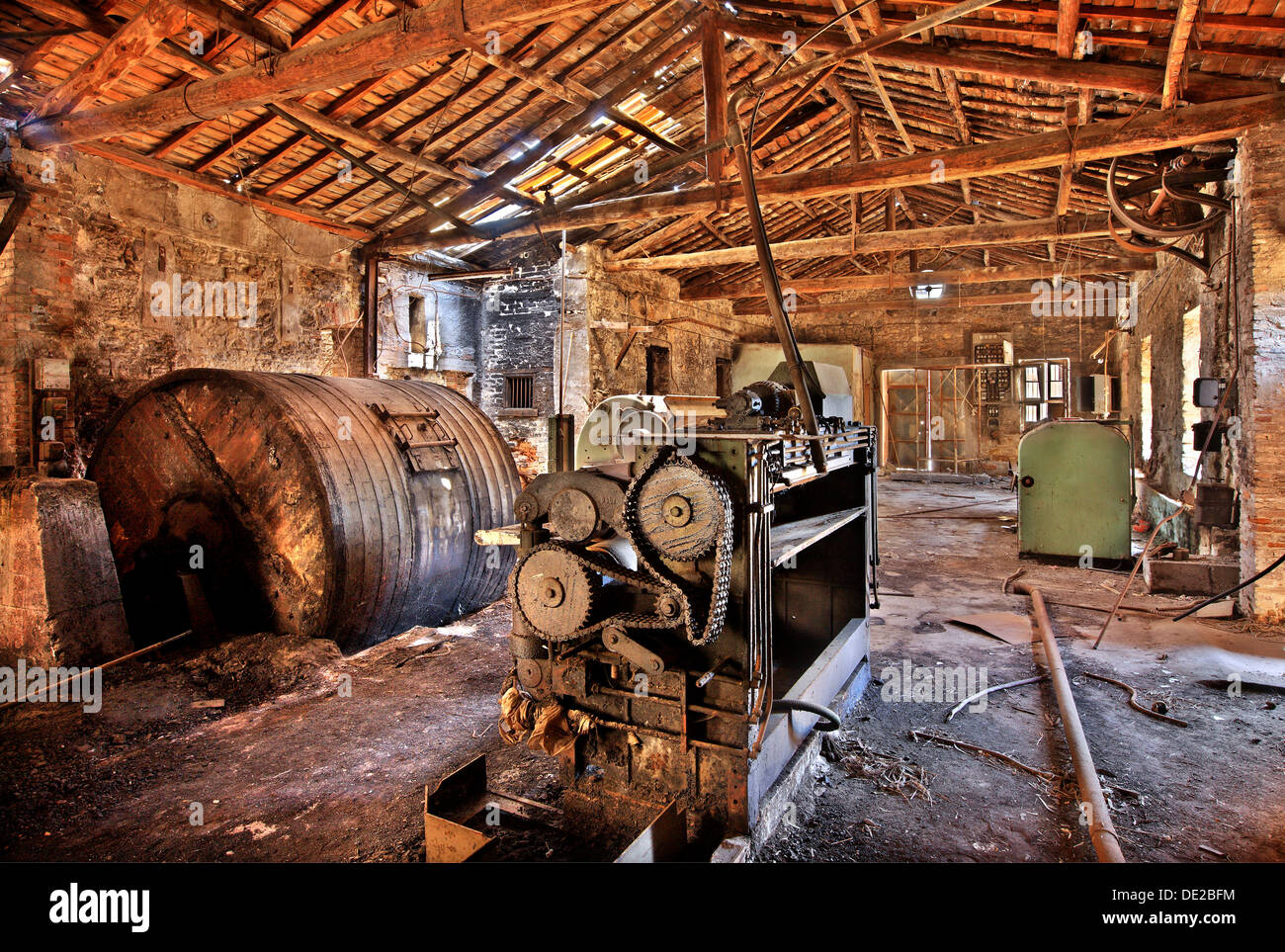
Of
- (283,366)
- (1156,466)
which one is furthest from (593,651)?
(1156,466)

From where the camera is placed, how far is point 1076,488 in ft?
26.3

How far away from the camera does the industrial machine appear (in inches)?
104

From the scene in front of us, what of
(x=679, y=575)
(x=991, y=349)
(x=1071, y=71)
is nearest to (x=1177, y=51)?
(x=1071, y=71)

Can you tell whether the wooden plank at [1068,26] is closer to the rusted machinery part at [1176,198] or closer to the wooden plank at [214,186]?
the rusted machinery part at [1176,198]

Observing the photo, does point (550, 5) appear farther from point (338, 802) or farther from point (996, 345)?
point (996, 345)

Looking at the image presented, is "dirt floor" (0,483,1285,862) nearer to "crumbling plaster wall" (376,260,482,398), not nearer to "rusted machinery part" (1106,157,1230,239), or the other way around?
"rusted machinery part" (1106,157,1230,239)

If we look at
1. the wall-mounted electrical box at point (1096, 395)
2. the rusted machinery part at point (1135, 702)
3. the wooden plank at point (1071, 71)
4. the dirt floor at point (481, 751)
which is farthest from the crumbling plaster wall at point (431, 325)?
the wall-mounted electrical box at point (1096, 395)

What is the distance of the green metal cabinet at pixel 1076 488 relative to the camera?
7.82 m

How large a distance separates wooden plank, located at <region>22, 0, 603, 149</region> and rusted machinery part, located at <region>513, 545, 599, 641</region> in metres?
3.70

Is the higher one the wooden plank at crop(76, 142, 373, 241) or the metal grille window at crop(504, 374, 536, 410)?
the wooden plank at crop(76, 142, 373, 241)

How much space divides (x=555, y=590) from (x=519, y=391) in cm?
994

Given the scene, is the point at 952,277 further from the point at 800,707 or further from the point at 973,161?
the point at 800,707

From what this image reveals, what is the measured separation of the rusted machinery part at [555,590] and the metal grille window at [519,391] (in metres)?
9.53

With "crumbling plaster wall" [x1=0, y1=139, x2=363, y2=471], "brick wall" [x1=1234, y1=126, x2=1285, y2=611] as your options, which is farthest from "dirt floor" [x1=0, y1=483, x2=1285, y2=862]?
"crumbling plaster wall" [x1=0, y1=139, x2=363, y2=471]
